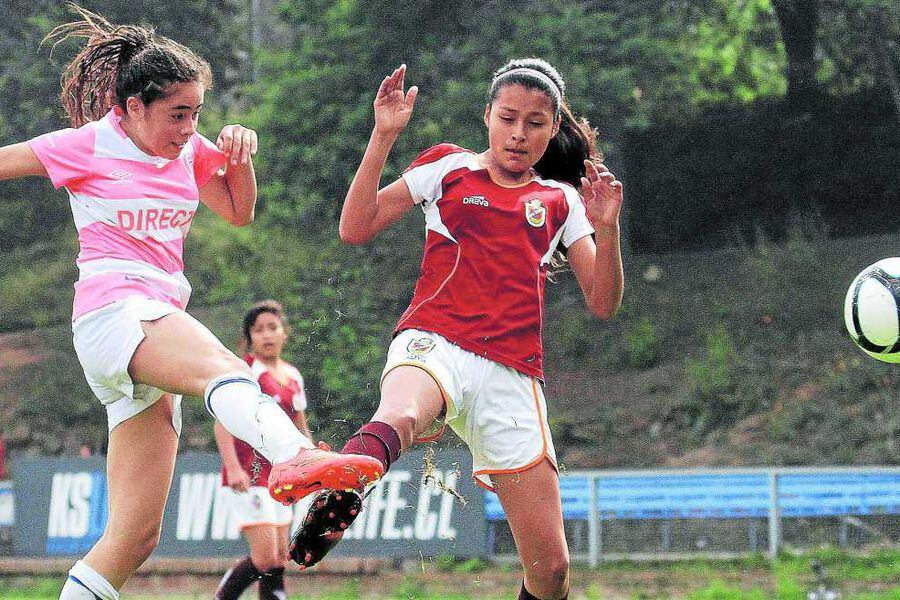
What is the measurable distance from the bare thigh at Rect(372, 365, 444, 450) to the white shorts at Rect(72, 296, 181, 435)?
2.36 ft

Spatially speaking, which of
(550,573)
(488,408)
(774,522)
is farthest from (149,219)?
(774,522)

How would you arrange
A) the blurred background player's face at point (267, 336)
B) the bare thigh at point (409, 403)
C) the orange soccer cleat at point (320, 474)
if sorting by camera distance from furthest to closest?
the blurred background player's face at point (267, 336)
the bare thigh at point (409, 403)
the orange soccer cleat at point (320, 474)

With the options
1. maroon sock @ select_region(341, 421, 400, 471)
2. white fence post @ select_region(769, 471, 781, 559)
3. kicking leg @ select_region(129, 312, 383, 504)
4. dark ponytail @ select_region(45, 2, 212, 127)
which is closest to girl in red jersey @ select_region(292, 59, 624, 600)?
maroon sock @ select_region(341, 421, 400, 471)

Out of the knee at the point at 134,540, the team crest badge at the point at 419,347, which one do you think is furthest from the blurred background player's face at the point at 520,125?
the knee at the point at 134,540

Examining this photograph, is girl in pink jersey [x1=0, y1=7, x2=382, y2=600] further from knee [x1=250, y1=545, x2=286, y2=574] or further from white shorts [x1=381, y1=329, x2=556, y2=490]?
knee [x1=250, y1=545, x2=286, y2=574]

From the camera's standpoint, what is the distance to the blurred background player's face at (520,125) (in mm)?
4652

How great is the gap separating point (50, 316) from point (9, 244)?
4.97 feet

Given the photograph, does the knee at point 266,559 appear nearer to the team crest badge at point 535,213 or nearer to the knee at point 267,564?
the knee at point 267,564

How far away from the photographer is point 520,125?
15.3ft

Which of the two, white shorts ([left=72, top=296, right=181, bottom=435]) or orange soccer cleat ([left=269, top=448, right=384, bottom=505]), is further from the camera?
white shorts ([left=72, top=296, right=181, bottom=435])

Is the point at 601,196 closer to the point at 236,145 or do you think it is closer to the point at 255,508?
the point at 236,145

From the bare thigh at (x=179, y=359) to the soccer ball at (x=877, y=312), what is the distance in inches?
112

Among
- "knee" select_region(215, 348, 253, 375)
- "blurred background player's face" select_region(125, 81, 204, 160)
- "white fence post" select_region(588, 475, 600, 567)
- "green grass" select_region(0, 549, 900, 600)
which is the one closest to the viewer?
"knee" select_region(215, 348, 253, 375)

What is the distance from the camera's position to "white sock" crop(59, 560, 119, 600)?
4.23m
